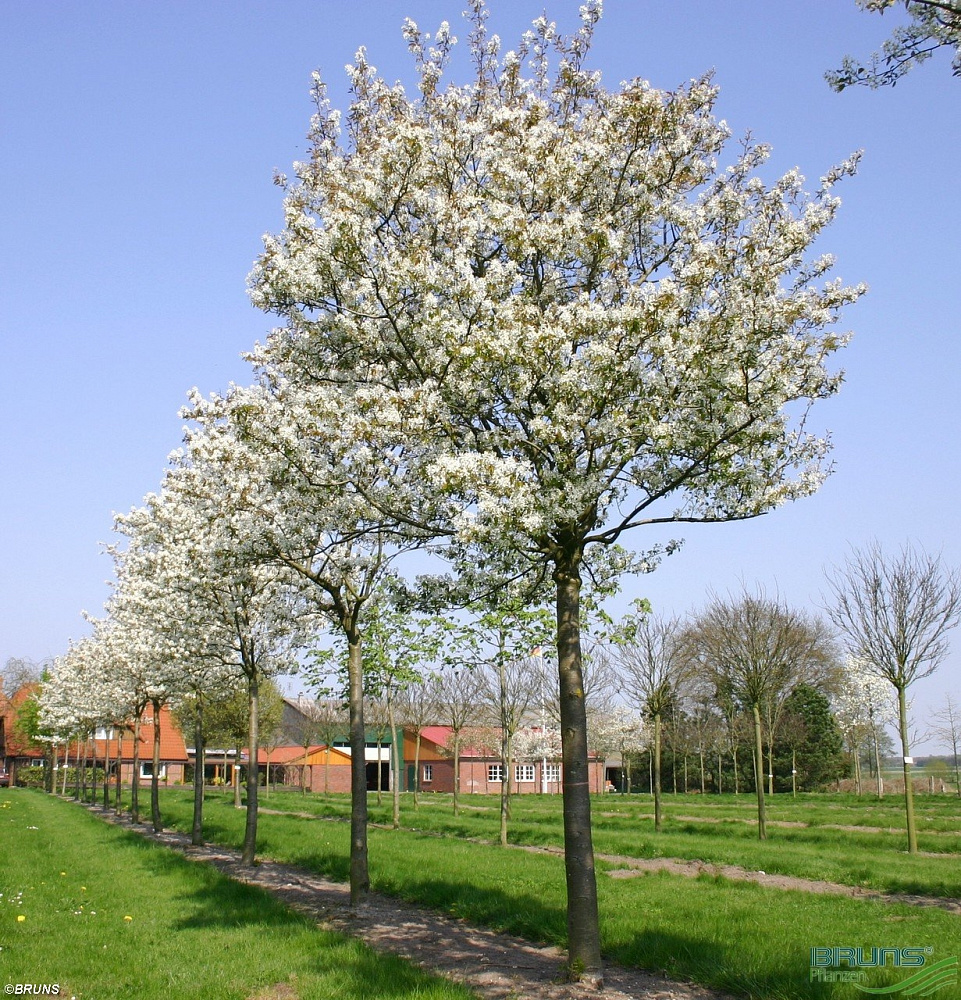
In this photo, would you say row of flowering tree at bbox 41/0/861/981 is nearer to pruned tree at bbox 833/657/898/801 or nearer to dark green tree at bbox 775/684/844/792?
pruned tree at bbox 833/657/898/801

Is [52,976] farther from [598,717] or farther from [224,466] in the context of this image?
[598,717]

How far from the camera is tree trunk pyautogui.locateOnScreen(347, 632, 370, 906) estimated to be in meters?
13.5

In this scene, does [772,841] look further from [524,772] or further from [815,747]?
[524,772]

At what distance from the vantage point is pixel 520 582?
10.4m

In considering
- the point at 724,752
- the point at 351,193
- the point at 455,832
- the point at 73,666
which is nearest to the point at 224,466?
the point at 351,193

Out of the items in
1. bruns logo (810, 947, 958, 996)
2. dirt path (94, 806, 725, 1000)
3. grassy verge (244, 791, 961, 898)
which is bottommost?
grassy verge (244, 791, 961, 898)

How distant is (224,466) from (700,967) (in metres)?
11.3

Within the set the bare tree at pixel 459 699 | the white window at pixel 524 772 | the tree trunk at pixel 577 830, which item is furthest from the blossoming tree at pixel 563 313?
the white window at pixel 524 772

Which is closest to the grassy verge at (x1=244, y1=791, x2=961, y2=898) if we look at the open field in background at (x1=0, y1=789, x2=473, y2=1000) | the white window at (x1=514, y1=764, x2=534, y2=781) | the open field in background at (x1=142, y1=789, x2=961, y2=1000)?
the open field in background at (x1=142, y1=789, x2=961, y2=1000)

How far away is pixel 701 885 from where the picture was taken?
1405 centimetres

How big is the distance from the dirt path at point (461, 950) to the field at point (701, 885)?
352mm

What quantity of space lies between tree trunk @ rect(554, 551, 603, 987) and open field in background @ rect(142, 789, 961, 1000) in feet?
3.27

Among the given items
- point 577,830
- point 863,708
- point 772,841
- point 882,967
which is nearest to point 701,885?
point 882,967

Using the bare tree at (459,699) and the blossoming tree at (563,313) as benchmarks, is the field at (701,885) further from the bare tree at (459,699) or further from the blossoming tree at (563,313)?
the bare tree at (459,699)
